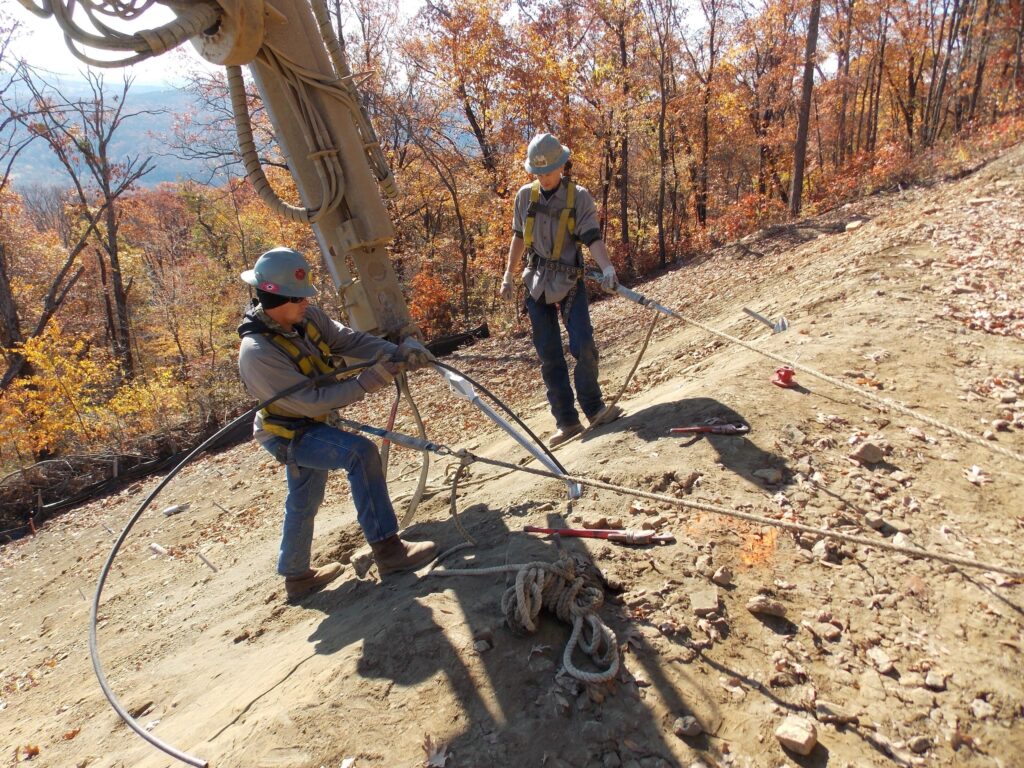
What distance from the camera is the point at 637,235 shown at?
21.0 metres

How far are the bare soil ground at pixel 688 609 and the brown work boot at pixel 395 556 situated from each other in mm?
114

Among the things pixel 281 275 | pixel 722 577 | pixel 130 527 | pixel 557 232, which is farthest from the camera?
pixel 557 232

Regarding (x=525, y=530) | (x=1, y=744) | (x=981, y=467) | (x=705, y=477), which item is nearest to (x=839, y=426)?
(x=981, y=467)

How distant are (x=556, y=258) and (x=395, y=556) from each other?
100.0 inches

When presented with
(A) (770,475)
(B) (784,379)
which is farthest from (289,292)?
(B) (784,379)

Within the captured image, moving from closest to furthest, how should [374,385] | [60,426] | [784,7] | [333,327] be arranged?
1. [374,385]
2. [333,327]
3. [60,426]
4. [784,7]

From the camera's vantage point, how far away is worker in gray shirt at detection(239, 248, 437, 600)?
3250 mm

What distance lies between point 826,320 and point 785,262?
523cm

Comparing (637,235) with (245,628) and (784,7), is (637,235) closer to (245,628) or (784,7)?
(784,7)

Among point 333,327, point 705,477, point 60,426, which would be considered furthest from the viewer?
point 60,426

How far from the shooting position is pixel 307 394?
3.29 metres

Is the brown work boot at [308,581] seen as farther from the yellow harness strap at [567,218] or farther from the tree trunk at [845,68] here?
the tree trunk at [845,68]

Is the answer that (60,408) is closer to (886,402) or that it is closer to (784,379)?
(784,379)

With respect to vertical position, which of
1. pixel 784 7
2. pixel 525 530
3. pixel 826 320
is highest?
pixel 784 7
